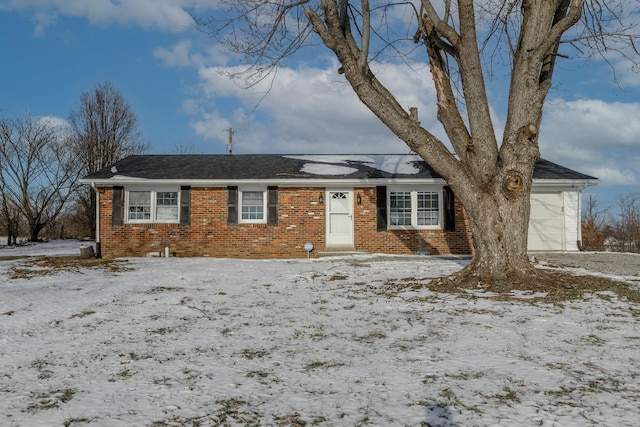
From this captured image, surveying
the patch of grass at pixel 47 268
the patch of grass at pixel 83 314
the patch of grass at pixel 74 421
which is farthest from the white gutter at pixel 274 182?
the patch of grass at pixel 74 421

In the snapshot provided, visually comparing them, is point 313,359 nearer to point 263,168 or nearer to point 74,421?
point 74,421

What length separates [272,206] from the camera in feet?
43.1

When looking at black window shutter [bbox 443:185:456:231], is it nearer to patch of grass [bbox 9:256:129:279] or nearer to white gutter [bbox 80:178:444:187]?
white gutter [bbox 80:178:444:187]

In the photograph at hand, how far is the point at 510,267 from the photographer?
6539mm

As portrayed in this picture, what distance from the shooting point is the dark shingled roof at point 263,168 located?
13.2 metres

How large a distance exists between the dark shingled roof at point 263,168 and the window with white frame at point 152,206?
0.56m

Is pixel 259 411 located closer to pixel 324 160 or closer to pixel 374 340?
pixel 374 340

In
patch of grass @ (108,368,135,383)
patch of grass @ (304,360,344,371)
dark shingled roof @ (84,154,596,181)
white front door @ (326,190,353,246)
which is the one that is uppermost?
dark shingled roof @ (84,154,596,181)

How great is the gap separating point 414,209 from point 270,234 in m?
4.64

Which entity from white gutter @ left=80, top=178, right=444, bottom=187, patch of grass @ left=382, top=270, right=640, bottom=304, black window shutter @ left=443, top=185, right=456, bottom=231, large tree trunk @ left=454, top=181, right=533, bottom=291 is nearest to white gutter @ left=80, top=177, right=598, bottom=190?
white gutter @ left=80, top=178, right=444, bottom=187

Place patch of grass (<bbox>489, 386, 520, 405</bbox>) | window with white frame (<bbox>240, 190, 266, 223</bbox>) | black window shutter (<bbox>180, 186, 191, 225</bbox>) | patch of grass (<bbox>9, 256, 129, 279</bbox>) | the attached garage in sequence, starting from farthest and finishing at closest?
the attached garage
window with white frame (<bbox>240, 190, 266, 223</bbox>)
black window shutter (<bbox>180, 186, 191, 225</bbox>)
patch of grass (<bbox>9, 256, 129, 279</bbox>)
patch of grass (<bbox>489, 386, 520, 405</bbox>)

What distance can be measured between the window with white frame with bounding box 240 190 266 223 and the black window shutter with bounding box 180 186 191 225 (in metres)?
1.61

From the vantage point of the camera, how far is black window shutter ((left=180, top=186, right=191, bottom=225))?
13062mm

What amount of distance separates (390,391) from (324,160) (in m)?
13.4
